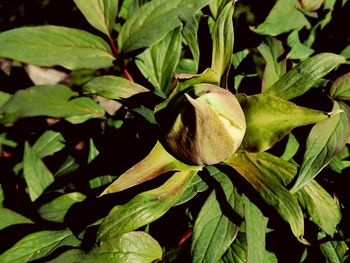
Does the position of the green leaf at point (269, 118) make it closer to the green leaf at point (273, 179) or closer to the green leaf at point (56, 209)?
the green leaf at point (273, 179)

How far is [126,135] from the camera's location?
979 millimetres

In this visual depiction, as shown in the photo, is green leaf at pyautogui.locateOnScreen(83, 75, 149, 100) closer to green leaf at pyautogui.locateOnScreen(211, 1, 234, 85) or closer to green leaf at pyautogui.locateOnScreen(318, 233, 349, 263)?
green leaf at pyautogui.locateOnScreen(211, 1, 234, 85)

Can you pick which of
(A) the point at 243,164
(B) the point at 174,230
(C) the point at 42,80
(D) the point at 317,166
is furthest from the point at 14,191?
(C) the point at 42,80

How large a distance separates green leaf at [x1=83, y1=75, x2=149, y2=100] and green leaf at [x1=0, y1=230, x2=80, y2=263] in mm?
278

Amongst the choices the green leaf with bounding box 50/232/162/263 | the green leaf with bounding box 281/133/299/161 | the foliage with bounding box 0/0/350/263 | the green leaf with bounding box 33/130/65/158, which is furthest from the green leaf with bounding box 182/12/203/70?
the green leaf with bounding box 33/130/65/158

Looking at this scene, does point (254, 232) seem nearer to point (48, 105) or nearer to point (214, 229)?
point (214, 229)

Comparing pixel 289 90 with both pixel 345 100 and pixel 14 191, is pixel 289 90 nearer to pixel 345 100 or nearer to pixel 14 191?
pixel 345 100

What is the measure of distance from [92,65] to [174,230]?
404 millimetres

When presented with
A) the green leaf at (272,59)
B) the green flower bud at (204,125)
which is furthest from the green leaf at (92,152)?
the green leaf at (272,59)

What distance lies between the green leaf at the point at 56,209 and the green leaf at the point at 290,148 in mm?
438

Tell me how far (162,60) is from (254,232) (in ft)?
1.29

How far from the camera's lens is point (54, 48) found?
0.88 metres

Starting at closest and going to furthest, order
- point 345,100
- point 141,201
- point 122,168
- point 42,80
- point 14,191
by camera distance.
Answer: point 141,201
point 345,100
point 122,168
point 14,191
point 42,80

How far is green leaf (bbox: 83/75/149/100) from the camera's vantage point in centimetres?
83
